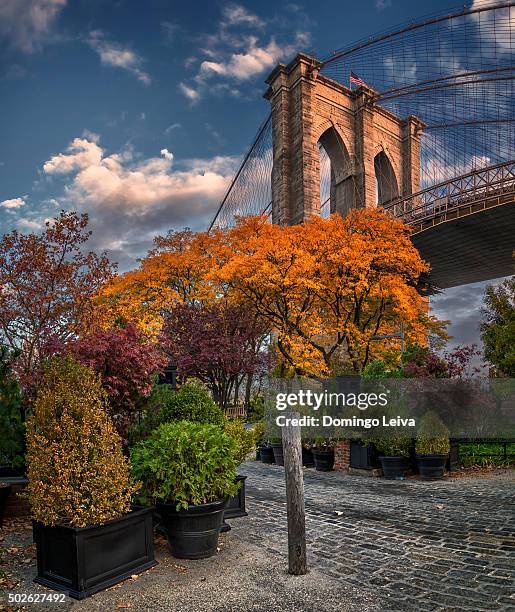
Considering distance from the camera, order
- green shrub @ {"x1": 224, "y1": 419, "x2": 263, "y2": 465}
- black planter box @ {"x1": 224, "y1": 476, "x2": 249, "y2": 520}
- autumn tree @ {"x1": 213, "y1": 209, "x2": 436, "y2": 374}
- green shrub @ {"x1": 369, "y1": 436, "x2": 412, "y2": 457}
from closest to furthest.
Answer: black planter box @ {"x1": 224, "y1": 476, "x2": 249, "y2": 520}
green shrub @ {"x1": 224, "y1": 419, "x2": 263, "y2": 465}
green shrub @ {"x1": 369, "y1": 436, "x2": 412, "y2": 457}
autumn tree @ {"x1": 213, "y1": 209, "x2": 436, "y2": 374}

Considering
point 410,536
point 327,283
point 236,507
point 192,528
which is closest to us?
point 192,528

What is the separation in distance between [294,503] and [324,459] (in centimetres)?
795

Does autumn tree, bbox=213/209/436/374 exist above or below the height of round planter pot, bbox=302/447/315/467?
above

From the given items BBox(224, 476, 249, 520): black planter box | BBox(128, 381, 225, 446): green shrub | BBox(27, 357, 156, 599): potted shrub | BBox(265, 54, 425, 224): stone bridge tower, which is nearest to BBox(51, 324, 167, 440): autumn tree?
BBox(128, 381, 225, 446): green shrub

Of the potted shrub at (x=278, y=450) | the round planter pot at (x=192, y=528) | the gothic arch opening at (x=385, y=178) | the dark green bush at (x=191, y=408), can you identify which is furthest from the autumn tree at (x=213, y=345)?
the gothic arch opening at (x=385, y=178)

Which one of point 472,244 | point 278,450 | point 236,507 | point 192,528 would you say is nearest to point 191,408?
point 236,507

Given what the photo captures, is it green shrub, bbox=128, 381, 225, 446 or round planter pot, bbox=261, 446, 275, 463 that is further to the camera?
round planter pot, bbox=261, 446, 275, 463

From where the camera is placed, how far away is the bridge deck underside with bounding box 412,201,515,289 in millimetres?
36125

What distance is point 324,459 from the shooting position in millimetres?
13602

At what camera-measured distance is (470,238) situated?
3950cm

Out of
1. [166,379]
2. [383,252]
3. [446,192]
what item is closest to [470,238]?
[446,192]

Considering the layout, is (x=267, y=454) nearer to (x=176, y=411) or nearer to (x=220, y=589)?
(x=176, y=411)

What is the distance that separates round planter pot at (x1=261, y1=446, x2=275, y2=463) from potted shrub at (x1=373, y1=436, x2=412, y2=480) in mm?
4090

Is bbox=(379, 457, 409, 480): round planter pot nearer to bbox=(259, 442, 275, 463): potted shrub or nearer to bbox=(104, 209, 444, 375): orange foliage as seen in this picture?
bbox=(259, 442, 275, 463): potted shrub
